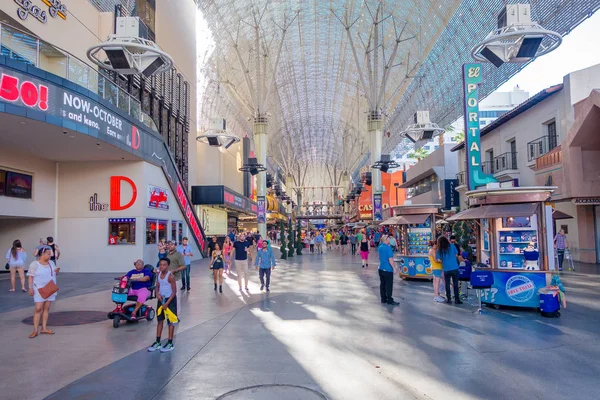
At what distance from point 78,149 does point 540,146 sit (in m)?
22.1

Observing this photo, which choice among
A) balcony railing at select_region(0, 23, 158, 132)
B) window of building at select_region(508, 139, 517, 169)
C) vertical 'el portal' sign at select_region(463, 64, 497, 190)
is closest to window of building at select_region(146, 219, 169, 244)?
balcony railing at select_region(0, 23, 158, 132)

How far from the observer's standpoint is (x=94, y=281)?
15641mm

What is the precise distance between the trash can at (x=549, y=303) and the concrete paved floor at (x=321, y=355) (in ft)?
0.71

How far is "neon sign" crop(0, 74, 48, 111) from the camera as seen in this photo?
11062mm

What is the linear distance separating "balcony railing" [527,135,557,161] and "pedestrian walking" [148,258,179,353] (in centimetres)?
2204

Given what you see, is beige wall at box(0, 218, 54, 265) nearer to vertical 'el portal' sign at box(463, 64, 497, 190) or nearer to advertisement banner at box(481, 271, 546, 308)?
advertisement banner at box(481, 271, 546, 308)

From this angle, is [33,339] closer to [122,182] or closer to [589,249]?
[122,182]

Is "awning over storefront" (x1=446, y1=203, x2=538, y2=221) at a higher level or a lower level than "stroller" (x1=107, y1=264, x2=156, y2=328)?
higher

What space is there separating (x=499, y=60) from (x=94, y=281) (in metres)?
14.6

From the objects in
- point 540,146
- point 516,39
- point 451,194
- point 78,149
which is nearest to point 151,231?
point 78,149

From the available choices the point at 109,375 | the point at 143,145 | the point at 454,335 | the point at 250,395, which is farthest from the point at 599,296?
the point at 143,145

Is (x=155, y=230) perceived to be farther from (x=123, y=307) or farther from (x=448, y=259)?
(x=448, y=259)

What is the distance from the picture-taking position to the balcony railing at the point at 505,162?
27391 millimetres

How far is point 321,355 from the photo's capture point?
6410 mm
